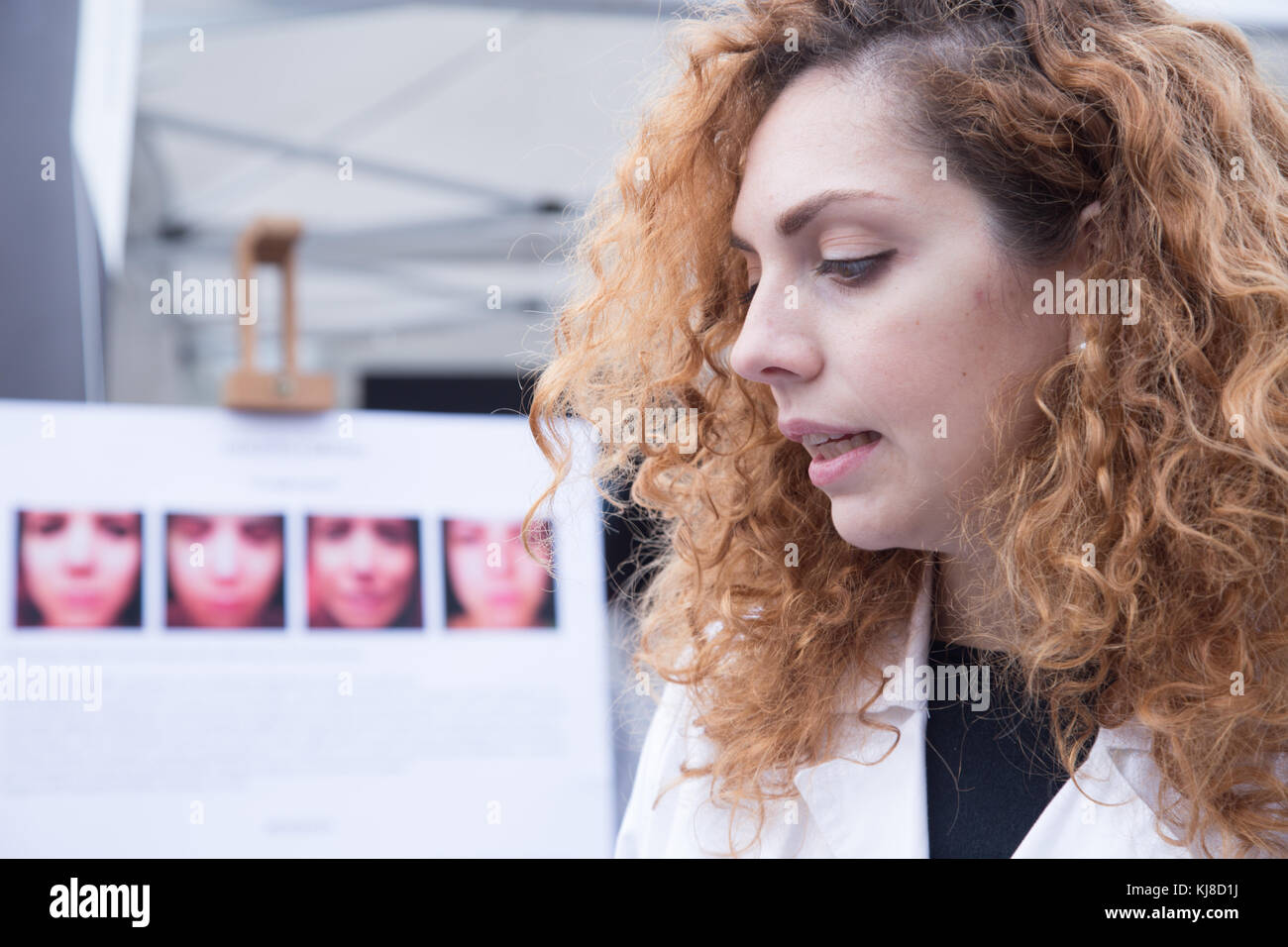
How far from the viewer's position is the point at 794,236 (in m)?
0.95

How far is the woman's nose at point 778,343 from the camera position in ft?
3.10

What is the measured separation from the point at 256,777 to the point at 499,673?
0.31 meters

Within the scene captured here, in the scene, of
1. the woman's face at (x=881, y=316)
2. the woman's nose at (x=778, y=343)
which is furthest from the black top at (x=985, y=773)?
the woman's nose at (x=778, y=343)

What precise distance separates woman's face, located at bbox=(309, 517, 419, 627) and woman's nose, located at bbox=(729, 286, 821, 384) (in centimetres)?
65

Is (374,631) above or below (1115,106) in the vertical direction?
below

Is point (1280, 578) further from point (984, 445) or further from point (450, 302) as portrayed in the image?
point (450, 302)

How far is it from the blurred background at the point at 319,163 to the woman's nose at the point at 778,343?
15.3 inches

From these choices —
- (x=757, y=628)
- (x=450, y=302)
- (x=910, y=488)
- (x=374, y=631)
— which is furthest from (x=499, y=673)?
(x=450, y=302)

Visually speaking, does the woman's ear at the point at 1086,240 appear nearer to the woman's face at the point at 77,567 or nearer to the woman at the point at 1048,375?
the woman at the point at 1048,375

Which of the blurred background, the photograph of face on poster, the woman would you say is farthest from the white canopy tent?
the woman

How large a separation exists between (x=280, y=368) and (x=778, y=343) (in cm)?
80

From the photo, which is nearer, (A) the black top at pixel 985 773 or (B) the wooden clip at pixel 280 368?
(A) the black top at pixel 985 773

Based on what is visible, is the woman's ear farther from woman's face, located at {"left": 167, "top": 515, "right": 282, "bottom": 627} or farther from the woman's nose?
woman's face, located at {"left": 167, "top": 515, "right": 282, "bottom": 627}

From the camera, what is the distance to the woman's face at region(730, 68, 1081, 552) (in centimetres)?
92
